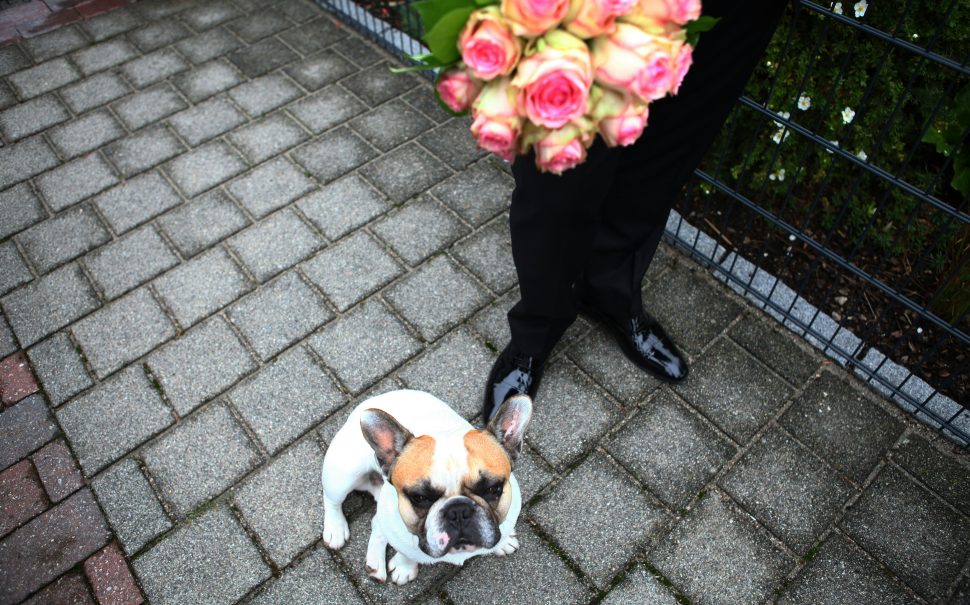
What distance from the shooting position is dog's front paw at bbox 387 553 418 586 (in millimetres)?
2607

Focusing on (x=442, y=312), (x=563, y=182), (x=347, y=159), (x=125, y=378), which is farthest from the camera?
(x=347, y=159)

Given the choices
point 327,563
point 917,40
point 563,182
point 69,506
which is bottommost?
point 69,506

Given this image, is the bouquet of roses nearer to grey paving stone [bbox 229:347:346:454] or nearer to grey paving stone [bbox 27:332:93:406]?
grey paving stone [bbox 229:347:346:454]

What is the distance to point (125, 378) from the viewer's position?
3318mm

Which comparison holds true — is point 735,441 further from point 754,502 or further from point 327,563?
point 327,563

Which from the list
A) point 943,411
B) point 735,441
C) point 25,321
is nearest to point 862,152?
point 943,411

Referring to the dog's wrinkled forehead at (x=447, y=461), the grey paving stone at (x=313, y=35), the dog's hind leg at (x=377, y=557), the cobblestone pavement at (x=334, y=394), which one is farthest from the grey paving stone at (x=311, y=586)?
the grey paving stone at (x=313, y=35)

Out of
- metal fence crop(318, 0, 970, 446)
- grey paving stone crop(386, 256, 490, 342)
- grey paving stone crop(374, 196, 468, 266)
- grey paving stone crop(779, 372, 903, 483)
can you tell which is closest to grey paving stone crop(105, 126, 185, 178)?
grey paving stone crop(374, 196, 468, 266)

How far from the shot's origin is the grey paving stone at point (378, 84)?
4742 millimetres

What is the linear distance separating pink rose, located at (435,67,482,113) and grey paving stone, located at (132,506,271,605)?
7.08 ft

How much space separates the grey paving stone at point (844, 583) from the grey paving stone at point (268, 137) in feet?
12.9

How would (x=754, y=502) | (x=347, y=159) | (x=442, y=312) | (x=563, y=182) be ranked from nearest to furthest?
(x=563, y=182)
(x=754, y=502)
(x=442, y=312)
(x=347, y=159)

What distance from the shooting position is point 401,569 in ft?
8.57

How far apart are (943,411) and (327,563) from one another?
2982mm
